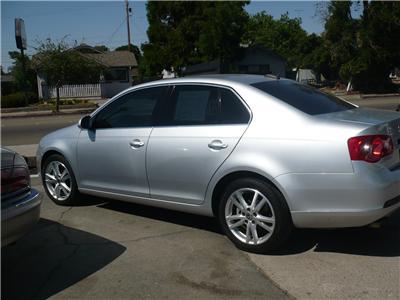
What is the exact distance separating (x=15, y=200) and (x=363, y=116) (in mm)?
3015

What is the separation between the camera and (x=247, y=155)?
181 inches

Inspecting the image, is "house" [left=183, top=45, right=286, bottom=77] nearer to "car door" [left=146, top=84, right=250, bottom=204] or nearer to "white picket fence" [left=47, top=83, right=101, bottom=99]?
"white picket fence" [left=47, top=83, right=101, bottom=99]

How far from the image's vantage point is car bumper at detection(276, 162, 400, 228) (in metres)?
4.19

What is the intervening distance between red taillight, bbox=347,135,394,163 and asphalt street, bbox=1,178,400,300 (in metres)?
0.89

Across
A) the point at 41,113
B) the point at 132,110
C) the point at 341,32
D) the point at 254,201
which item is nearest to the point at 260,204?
the point at 254,201

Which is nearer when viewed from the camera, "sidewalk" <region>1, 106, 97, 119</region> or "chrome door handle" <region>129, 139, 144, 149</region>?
"chrome door handle" <region>129, 139, 144, 149</region>

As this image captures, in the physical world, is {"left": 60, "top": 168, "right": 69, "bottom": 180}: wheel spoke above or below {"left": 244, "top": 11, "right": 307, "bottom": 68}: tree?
below

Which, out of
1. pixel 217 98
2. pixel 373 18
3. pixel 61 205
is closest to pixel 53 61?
pixel 373 18

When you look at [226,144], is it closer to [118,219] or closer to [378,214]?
[378,214]

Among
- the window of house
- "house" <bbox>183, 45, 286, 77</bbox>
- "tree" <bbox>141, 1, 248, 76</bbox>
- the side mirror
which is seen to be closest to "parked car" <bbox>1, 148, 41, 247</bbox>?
the side mirror

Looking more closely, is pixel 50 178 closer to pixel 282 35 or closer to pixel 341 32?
pixel 341 32

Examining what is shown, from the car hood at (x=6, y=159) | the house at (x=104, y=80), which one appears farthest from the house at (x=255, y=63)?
the car hood at (x=6, y=159)

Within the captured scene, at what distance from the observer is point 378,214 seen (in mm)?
4250

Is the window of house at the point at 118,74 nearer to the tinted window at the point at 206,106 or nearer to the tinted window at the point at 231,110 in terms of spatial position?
the tinted window at the point at 206,106
